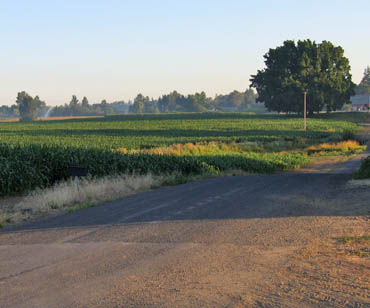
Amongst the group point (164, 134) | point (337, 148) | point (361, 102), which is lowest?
point (337, 148)

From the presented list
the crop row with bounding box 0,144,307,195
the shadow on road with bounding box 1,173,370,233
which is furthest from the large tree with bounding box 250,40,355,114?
the shadow on road with bounding box 1,173,370,233

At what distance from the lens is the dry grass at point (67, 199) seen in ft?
40.6

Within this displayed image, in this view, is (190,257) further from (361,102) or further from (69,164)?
(361,102)

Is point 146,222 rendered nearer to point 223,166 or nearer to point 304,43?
point 223,166

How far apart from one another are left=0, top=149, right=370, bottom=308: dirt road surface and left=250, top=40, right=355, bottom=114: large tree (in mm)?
95378

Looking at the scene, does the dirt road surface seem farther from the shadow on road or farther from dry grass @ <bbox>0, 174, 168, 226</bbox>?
dry grass @ <bbox>0, 174, 168, 226</bbox>

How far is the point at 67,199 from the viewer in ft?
45.8

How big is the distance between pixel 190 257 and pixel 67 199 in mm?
7230

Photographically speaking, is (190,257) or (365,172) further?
(365,172)

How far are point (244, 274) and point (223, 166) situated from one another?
67.5 feet

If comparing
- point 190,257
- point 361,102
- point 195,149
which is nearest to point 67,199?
point 190,257

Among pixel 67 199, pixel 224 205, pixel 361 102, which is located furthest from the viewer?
pixel 361 102

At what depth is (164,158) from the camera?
24.6m

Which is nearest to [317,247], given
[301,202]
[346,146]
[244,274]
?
[244,274]
